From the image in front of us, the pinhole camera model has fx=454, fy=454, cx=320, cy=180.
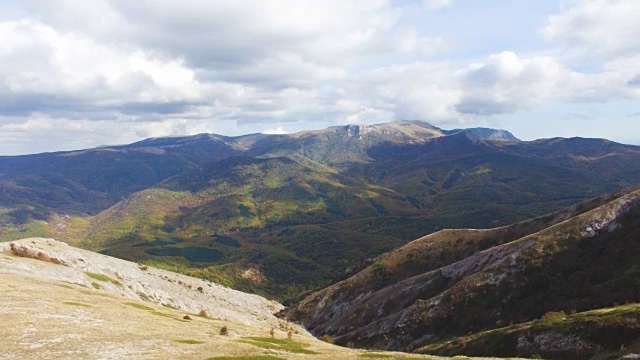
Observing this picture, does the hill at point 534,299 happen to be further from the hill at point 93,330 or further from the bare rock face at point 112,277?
the bare rock face at point 112,277

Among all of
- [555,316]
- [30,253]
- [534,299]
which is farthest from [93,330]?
[534,299]

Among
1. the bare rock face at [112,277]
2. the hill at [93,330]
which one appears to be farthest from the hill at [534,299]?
the bare rock face at [112,277]

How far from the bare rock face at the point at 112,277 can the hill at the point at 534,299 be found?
43192mm

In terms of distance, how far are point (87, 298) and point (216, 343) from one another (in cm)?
3544

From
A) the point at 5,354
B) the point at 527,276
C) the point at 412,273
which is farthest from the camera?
the point at 412,273

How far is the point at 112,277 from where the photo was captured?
394 ft

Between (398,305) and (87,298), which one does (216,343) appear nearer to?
(87,298)

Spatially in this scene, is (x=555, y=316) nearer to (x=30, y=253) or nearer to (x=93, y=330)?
(x=93, y=330)

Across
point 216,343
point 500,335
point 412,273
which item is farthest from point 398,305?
point 216,343

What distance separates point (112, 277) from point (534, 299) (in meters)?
105

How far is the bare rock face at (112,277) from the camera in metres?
99.1

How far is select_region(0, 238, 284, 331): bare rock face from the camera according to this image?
99.1 m

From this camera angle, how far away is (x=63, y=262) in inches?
4397

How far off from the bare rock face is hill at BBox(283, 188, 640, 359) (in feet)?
142
